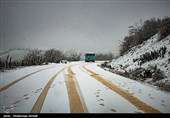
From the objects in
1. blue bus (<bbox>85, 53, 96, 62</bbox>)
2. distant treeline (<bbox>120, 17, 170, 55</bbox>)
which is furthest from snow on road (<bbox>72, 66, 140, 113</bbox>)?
blue bus (<bbox>85, 53, 96, 62</bbox>)

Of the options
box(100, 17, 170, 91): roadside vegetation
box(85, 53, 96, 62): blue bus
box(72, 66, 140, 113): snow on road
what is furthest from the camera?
box(85, 53, 96, 62): blue bus

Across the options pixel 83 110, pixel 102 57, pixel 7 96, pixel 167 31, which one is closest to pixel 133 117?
pixel 83 110

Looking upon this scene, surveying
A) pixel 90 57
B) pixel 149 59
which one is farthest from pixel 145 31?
pixel 90 57

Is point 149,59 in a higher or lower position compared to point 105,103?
higher

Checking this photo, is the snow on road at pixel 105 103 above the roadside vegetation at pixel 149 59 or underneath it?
underneath

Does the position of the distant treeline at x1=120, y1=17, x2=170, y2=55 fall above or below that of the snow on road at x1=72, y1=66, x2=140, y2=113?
above

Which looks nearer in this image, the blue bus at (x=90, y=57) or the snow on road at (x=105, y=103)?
the snow on road at (x=105, y=103)

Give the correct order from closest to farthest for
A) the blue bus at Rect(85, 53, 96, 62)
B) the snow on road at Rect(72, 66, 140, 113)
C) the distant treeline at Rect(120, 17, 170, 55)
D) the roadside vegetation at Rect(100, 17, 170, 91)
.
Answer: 1. the snow on road at Rect(72, 66, 140, 113)
2. the roadside vegetation at Rect(100, 17, 170, 91)
3. the distant treeline at Rect(120, 17, 170, 55)
4. the blue bus at Rect(85, 53, 96, 62)

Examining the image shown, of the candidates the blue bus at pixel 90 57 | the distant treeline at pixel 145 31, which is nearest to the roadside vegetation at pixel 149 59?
the distant treeline at pixel 145 31

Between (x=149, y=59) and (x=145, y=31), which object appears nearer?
(x=149, y=59)

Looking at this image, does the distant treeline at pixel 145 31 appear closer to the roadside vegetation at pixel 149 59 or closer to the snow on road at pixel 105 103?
the roadside vegetation at pixel 149 59

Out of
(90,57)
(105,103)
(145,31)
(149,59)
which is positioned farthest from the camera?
(90,57)

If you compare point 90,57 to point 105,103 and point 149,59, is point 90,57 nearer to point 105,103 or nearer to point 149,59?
point 149,59

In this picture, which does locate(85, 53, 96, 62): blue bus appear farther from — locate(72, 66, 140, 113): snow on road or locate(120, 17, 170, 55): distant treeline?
locate(72, 66, 140, 113): snow on road
